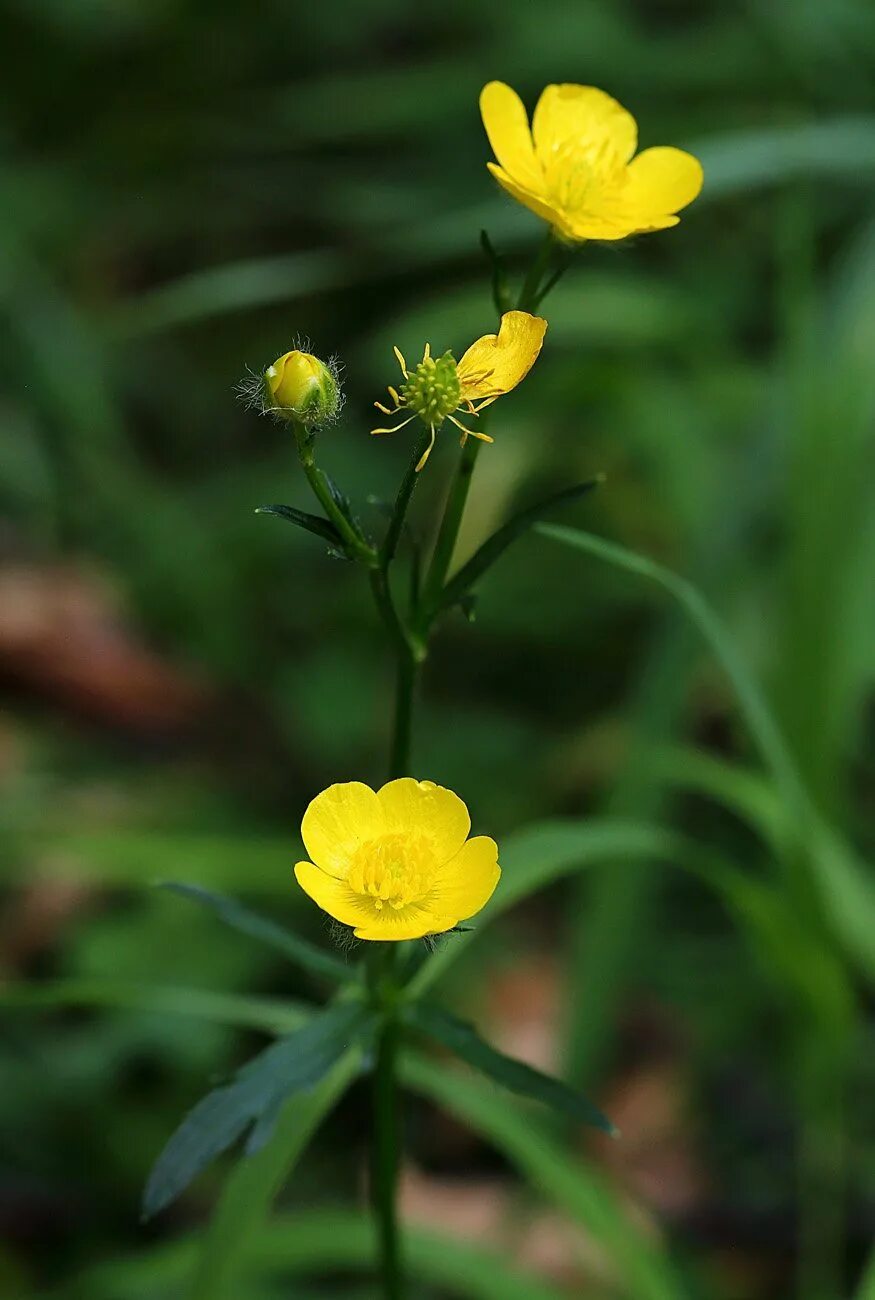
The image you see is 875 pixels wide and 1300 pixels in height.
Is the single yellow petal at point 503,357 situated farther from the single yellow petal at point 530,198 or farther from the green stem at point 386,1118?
the green stem at point 386,1118

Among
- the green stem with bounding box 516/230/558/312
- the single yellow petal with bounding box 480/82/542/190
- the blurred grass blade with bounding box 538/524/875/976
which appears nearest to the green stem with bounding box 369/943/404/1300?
the blurred grass blade with bounding box 538/524/875/976

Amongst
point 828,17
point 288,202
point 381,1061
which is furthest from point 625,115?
point 288,202

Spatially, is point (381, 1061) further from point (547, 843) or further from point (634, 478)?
point (634, 478)

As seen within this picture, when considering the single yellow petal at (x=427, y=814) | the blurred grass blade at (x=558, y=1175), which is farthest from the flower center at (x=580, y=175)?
the blurred grass blade at (x=558, y=1175)

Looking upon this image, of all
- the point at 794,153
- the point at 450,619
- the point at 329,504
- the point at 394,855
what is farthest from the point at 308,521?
the point at 450,619

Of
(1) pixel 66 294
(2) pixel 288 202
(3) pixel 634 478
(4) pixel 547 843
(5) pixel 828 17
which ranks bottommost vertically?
(4) pixel 547 843
